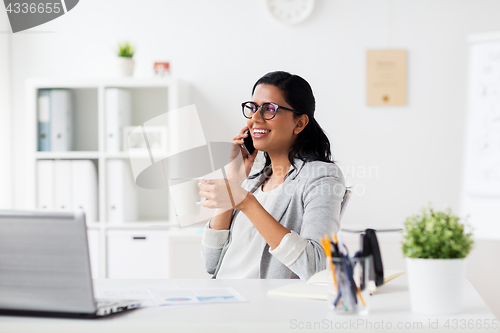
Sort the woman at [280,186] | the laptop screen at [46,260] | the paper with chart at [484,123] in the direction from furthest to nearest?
1. the paper with chart at [484,123]
2. the woman at [280,186]
3. the laptop screen at [46,260]

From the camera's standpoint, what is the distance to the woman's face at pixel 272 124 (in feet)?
5.45

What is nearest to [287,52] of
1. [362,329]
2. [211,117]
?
[211,117]

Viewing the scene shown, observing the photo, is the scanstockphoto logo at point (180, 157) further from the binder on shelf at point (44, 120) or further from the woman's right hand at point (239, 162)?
the binder on shelf at point (44, 120)

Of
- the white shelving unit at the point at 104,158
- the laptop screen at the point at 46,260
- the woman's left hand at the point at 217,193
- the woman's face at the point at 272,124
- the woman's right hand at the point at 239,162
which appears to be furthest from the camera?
the white shelving unit at the point at 104,158

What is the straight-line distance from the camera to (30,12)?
306 centimetres

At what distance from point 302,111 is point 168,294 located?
2.66ft

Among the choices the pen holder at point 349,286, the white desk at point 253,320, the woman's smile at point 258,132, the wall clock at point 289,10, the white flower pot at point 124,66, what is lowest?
the white desk at point 253,320

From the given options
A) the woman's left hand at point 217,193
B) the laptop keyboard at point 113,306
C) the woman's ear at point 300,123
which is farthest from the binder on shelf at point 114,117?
the laptop keyboard at point 113,306

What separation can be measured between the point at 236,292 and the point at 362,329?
356 mm

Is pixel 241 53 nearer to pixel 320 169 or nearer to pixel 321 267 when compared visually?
pixel 320 169

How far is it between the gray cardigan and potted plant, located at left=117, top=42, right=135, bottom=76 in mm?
1464

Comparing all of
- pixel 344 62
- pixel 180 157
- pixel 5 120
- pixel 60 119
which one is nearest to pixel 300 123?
pixel 180 157

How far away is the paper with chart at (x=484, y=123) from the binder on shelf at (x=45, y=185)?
7.58 ft

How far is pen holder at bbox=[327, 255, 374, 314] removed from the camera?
979mm
